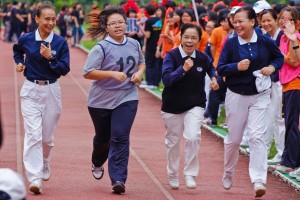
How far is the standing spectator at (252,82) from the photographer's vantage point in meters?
10.4

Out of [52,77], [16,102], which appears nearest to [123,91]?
[52,77]

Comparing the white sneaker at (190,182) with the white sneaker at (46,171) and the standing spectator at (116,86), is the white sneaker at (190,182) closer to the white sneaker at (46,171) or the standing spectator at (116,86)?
the standing spectator at (116,86)

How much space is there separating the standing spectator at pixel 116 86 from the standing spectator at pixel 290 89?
5.93 feet

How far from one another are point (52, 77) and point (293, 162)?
10.9 feet

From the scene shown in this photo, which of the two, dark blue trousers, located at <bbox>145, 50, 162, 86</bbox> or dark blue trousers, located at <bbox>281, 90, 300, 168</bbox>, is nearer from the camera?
dark blue trousers, located at <bbox>281, 90, 300, 168</bbox>

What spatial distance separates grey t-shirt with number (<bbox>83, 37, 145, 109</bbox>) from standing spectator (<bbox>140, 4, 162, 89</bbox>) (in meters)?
12.7

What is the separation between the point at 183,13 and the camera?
1852 cm

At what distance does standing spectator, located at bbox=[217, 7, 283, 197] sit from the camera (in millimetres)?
10414

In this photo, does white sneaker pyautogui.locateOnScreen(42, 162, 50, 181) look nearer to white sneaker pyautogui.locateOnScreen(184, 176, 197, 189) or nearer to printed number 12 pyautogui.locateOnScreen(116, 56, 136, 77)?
printed number 12 pyautogui.locateOnScreen(116, 56, 136, 77)

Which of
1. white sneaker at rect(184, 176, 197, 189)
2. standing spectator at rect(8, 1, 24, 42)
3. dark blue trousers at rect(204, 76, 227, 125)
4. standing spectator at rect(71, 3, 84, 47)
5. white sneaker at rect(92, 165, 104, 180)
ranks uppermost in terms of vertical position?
white sneaker at rect(184, 176, 197, 189)

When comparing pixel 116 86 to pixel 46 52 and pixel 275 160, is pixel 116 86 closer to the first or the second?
pixel 46 52

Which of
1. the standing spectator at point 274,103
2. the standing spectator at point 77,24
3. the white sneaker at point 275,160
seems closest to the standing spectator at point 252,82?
the standing spectator at point 274,103

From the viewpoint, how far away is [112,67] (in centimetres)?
1070

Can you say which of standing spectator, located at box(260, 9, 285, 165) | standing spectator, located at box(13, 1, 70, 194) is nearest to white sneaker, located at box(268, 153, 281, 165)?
standing spectator, located at box(260, 9, 285, 165)
